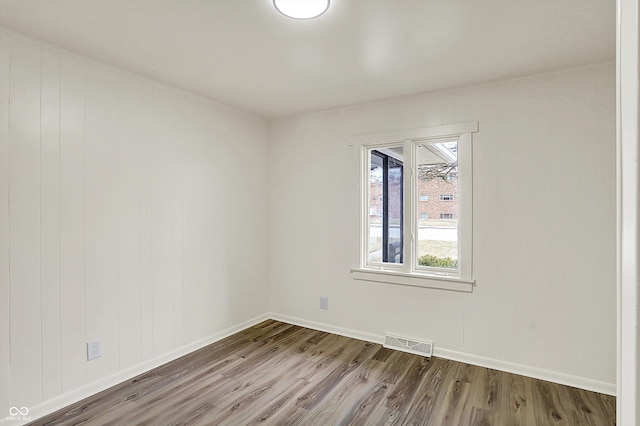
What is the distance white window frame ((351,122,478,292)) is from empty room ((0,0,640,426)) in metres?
0.02

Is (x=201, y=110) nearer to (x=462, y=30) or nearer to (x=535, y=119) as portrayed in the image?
(x=462, y=30)

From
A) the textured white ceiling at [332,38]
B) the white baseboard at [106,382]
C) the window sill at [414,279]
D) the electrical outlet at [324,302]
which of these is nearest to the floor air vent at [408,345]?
the window sill at [414,279]

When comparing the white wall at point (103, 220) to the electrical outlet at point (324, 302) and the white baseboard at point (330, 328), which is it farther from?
the electrical outlet at point (324, 302)

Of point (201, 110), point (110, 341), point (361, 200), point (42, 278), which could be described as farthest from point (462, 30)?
point (110, 341)

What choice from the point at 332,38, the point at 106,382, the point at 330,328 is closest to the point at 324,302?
the point at 330,328

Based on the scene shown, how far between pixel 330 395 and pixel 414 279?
1.31 meters

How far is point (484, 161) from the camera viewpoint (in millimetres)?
2973

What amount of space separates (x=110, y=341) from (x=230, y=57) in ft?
7.64

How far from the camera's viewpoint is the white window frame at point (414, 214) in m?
3.04

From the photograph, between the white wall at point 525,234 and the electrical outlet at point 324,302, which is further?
the electrical outlet at point 324,302

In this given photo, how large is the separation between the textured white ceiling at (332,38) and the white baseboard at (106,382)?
94.1 inches

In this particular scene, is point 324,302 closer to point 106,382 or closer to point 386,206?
point 386,206

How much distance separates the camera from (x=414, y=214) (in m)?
3.37

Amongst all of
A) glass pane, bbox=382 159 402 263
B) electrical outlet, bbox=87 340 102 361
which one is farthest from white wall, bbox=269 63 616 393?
electrical outlet, bbox=87 340 102 361
